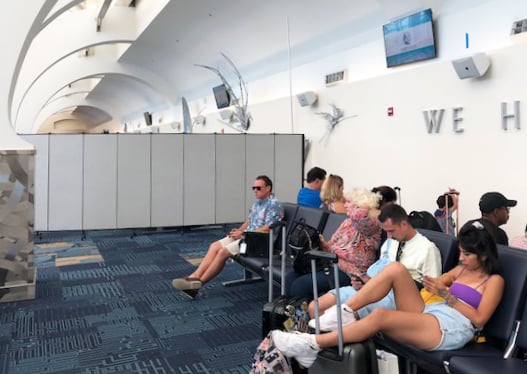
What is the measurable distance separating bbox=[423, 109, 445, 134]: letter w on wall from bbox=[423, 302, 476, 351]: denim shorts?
3716 millimetres

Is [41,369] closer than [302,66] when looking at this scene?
Yes

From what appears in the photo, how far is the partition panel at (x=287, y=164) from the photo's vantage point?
8.81 m

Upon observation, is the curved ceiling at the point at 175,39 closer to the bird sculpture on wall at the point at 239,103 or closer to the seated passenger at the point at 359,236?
the bird sculpture on wall at the point at 239,103

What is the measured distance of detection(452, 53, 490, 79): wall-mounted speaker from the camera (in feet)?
16.5

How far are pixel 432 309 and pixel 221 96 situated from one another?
1036 centimetres

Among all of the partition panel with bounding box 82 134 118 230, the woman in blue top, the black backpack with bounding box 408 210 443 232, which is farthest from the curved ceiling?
the woman in blue top

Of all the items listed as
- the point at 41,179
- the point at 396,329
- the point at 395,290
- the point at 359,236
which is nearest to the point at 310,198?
the point at 359,236

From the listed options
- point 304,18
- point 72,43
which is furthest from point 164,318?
point 72,43

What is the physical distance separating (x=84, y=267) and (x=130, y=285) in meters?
1.18

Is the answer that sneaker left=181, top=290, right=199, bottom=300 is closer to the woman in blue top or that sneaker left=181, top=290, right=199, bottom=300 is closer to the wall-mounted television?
the woman in blue top

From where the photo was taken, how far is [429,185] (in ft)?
19.7

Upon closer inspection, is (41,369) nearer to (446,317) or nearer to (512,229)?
(446,317)

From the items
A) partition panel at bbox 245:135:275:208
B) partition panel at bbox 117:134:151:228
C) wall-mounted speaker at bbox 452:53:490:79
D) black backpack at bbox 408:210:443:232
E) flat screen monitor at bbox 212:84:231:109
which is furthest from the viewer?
flat screen monitor at bbox 212:84:231:109

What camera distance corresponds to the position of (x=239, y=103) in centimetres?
1167
